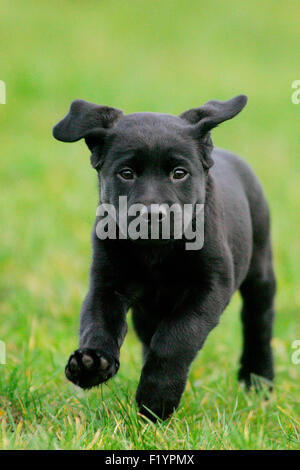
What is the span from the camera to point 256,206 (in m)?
5.05

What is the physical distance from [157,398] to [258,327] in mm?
1970

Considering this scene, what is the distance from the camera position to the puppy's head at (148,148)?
359 cm

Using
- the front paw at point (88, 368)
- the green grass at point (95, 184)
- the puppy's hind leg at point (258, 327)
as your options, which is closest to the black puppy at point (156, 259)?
the front paw at point (88, 368)

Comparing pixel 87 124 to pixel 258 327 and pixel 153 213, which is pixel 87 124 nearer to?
pixel 153 213

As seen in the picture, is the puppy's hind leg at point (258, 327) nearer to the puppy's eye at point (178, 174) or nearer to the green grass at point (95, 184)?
the green grass at point (95, 184)

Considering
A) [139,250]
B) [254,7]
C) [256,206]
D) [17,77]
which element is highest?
[254,7]

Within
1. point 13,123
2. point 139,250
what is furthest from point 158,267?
point 13,123

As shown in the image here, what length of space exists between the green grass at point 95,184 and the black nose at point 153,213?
0.92 metres

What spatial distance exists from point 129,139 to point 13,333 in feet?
8.82

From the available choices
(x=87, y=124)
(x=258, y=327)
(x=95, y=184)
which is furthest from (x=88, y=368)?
(x=95, y=184)

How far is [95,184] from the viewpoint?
27.5 feet

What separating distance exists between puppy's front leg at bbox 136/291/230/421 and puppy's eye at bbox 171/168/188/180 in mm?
670

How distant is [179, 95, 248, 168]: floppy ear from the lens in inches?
149

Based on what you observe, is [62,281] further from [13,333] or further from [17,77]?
[17,77]
